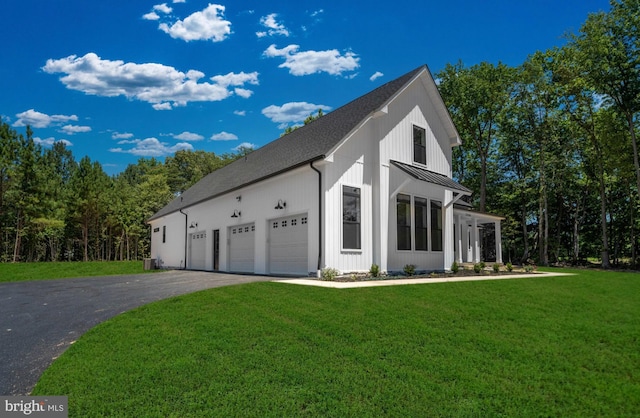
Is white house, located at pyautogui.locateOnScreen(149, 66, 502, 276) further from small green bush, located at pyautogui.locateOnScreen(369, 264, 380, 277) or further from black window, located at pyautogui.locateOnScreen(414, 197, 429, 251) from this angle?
small green bush, located at pyautogui.locateOnScreen(369, 264, 380, 277)

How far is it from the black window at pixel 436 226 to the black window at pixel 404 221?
1515 millimetres

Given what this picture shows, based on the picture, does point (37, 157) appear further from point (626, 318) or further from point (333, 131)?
point (626, 318)

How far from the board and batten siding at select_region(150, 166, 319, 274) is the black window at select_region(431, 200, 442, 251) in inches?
220

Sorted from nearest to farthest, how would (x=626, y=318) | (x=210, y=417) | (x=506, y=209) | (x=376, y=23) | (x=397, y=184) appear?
(x=210, y=417)
(x=626, y=318)
(x=397, y=184)
(x=376, y=23)
(x=506, y=209)

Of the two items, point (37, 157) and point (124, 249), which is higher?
point (37, 157)

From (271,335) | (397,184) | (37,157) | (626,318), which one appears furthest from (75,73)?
(626,318)

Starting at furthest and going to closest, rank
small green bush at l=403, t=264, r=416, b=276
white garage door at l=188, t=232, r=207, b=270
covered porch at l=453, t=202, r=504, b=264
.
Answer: covered porch at l=453, t=202, r=504, b=264, white garage door at l=188, t=232, r=207, b=270, small green bush at l=403, t=264, r=416, b=276

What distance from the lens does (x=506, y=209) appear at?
34188mm

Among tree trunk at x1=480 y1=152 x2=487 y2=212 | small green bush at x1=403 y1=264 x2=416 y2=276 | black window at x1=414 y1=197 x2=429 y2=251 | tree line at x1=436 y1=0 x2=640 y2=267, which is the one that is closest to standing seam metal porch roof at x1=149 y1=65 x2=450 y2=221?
black window at x1=414 y1=197 x2=429 y2=251

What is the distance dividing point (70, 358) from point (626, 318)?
9.18 m

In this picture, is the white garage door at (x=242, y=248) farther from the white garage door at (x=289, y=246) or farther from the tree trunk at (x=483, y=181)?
the tree trunk at (x=483, y=181)

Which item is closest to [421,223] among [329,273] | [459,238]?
[329,273]

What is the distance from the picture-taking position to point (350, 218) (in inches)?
522

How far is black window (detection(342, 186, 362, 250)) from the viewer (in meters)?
13.1
